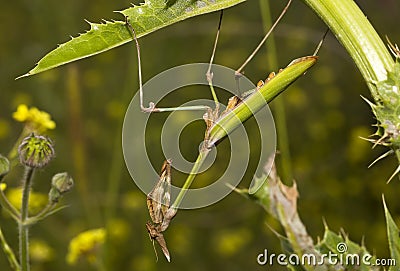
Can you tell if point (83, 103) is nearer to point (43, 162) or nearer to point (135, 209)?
point (135, 209)

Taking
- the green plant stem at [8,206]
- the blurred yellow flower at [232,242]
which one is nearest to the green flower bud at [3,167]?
the green plant stem at [8,206]

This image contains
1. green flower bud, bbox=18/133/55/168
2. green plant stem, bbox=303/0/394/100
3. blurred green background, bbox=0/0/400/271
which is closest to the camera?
green plant stem, bbox=303/0/394/100

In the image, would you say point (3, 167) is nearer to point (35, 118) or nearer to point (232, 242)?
point (35, 118)

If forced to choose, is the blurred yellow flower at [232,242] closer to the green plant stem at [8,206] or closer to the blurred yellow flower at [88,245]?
the blurred yellow flower at [88,245]

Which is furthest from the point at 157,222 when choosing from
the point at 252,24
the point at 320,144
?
the point at 252,24

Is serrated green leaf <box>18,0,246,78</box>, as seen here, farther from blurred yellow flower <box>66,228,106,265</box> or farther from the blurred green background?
the blurred green background

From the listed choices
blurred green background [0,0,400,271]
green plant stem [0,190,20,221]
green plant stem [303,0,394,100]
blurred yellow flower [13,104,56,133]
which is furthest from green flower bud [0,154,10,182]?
blurred green background [0,0,400,271]

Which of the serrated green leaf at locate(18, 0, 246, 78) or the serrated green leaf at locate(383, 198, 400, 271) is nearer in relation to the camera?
the serrated green leaf at locate(18, 0, 246, 78)
